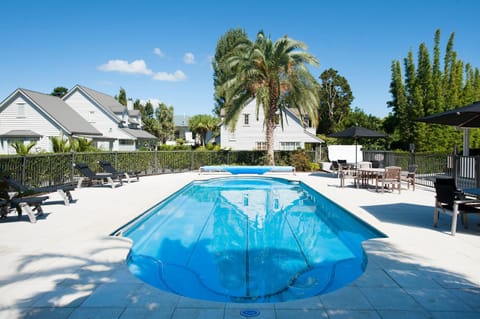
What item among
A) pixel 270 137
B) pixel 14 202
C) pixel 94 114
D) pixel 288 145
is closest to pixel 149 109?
pixel 94 114

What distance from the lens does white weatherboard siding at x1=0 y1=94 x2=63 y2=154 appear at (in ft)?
92.9

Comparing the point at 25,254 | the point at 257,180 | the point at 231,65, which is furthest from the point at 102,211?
the point at 231,65

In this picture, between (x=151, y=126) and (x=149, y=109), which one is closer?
(x=151, y=126)

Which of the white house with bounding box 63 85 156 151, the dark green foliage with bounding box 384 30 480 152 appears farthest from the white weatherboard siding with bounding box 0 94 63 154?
the dark green foliage with bounding box 384 30 480 152

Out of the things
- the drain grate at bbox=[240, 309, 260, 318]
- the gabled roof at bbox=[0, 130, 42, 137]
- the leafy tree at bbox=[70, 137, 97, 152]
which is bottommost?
the drain grate at bbox=[240, 309, 260, 318]

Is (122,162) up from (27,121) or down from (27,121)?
down

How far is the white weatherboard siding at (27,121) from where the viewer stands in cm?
2833

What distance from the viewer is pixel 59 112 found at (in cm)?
3009

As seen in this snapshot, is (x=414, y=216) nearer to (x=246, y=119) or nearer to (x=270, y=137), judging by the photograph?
(x=270, y=137)

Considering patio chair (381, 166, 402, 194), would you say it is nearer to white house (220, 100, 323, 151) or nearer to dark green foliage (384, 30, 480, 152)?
dark green foliage (384, 30, 480, 152)

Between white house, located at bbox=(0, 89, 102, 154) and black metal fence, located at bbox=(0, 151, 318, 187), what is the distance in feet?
40.2

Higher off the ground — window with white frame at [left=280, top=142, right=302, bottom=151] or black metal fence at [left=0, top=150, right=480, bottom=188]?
window with white frame at [left=280, top=142, right=302, bottom=151]

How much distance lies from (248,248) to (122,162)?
13402 millimetres

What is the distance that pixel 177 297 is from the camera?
3.72 metres
